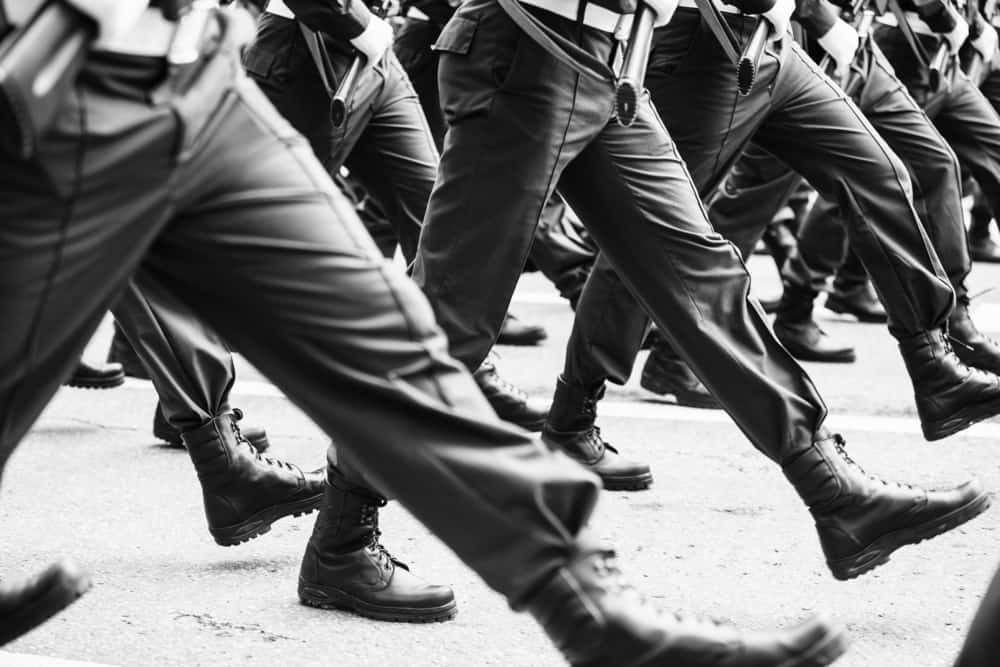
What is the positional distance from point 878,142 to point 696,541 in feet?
3.62

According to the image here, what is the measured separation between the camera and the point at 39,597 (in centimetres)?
245

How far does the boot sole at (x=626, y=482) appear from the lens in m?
4.30

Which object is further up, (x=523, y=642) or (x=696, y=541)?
(x=523, y=642)

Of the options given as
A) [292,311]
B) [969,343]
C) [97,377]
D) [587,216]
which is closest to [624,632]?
[292,311]

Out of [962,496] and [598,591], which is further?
[962,496]

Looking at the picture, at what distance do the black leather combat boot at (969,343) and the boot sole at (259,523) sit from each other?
2062mm

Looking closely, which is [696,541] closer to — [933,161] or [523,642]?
[523,642]

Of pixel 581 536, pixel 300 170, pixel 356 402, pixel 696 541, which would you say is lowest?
pixel 696 541

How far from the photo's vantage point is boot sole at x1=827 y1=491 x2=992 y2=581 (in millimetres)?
3277

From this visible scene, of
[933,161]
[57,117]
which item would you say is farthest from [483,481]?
[933,161]

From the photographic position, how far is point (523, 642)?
121 inches

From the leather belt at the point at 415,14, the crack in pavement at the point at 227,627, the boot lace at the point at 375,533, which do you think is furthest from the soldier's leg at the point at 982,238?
the crack in pavement at the point at 227,627

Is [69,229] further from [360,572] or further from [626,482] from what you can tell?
[626,482]

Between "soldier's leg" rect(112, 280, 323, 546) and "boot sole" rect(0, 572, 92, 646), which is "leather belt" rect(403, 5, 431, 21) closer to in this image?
"soldier's leg" rect(112, 280, 323, 546)
